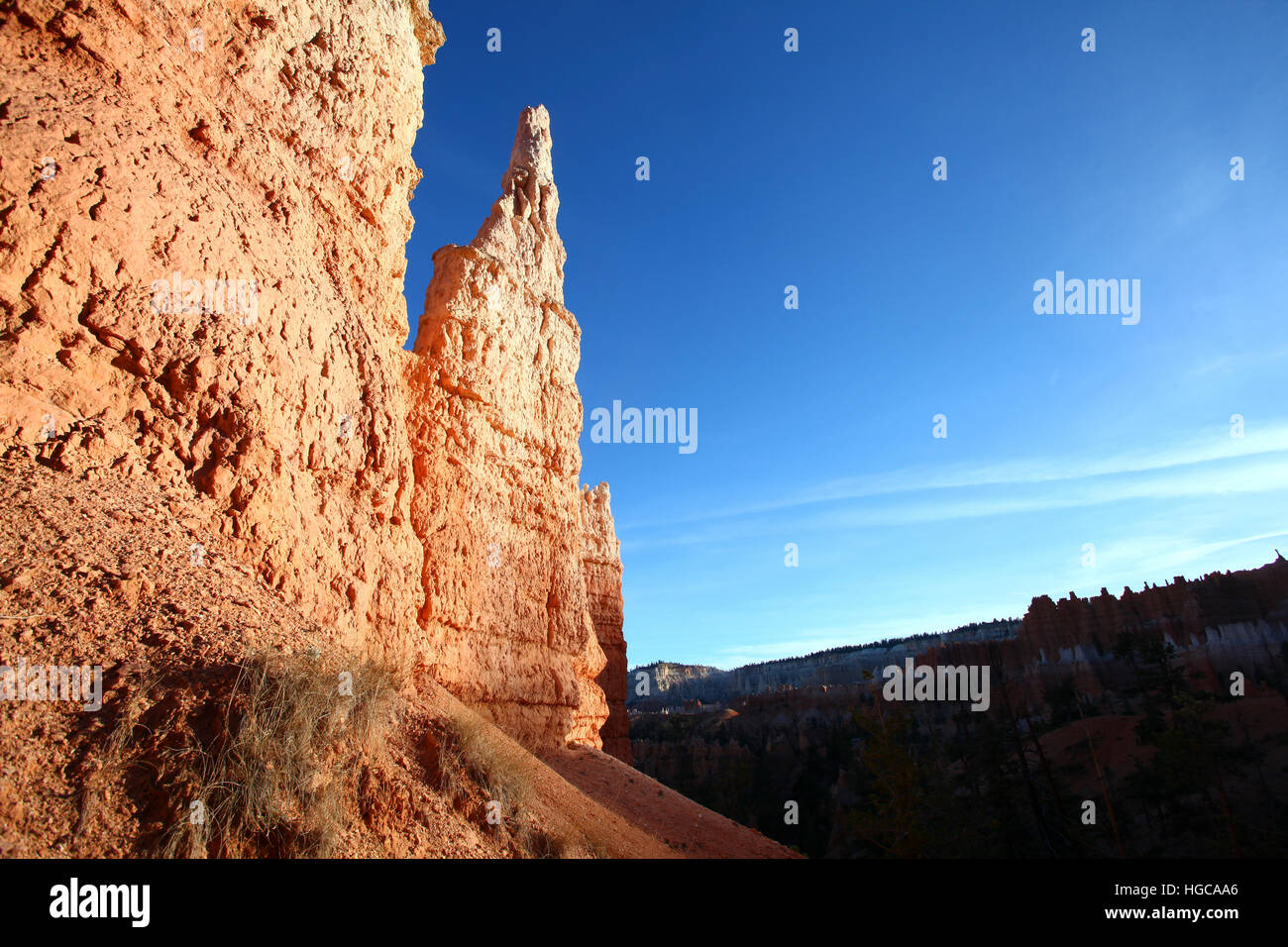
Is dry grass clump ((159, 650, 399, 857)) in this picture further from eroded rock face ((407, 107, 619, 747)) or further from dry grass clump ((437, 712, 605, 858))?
eroded rock face ((407, 107, 619, 747))

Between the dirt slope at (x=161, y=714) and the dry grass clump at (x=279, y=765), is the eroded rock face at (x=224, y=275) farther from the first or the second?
the dry grass clump at (x=279, y=765)

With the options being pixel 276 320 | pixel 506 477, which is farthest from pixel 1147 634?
pixel 276 320

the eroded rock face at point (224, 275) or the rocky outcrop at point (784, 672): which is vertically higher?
the eroded rock face at point (224, 275)

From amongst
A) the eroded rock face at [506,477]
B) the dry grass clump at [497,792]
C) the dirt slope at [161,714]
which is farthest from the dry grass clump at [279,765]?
the eroded rock face at [506,477]

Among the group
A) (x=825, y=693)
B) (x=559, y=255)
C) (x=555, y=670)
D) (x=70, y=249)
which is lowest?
(x=825, y=693)

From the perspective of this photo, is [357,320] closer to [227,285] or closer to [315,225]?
[315,225]

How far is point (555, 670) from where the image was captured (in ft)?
49.2

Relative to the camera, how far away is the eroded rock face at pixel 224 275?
223 inches

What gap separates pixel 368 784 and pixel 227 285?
528cm

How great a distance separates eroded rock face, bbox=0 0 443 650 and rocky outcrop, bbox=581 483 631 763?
51.5ft

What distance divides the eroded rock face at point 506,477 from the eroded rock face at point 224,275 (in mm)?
1720

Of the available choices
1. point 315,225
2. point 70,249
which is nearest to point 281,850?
point 70,249

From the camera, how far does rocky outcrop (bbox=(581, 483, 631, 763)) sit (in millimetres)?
25922
